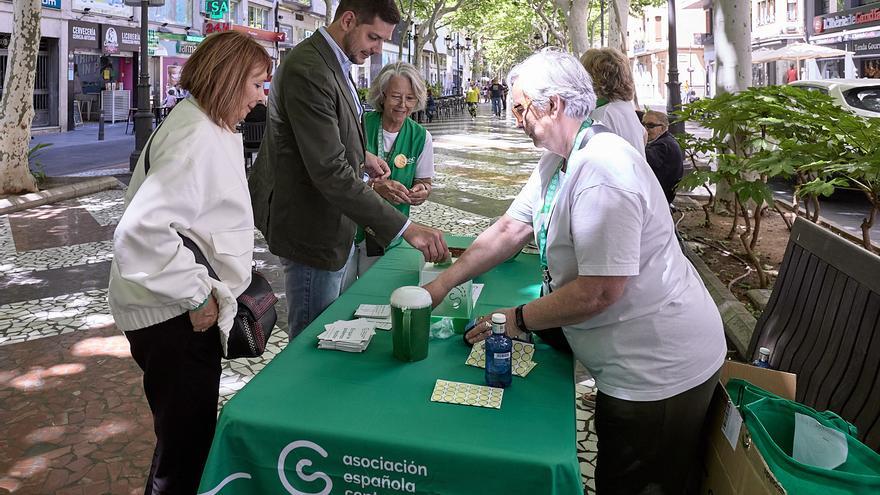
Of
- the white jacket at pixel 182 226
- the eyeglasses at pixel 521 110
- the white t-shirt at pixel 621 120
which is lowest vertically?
the white jacket at pixel 182 226

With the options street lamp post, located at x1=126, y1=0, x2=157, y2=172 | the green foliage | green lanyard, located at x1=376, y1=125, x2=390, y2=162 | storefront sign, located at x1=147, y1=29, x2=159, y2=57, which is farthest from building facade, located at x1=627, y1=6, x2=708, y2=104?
green lanyard, located at x1=376, y1=125, x2=390, y2=162

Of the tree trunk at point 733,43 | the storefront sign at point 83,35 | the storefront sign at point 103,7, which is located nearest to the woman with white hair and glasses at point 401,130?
the tree trunk at point 733,43

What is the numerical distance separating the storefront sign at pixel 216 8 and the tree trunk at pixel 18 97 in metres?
21.8

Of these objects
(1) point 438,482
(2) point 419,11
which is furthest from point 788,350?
(2) point 419,11

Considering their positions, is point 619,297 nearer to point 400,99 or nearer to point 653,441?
point 653,441

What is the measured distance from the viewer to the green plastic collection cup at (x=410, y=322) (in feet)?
6.43

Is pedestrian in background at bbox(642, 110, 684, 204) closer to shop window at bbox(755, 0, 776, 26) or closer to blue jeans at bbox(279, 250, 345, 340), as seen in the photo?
blue jeans at bbox(279, 250, 345, 340)

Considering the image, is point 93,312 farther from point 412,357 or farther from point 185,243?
point 412,357

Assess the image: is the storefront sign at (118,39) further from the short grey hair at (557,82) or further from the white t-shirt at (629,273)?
the white t-shirt at (629,273)

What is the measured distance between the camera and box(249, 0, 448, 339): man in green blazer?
2.57 meters

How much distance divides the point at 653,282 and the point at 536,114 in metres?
0.58

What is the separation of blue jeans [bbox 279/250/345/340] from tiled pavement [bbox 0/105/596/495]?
0.93 m

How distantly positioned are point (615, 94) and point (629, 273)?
2.92 metres

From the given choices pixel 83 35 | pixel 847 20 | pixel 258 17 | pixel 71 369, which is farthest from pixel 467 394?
pixel 258 17
